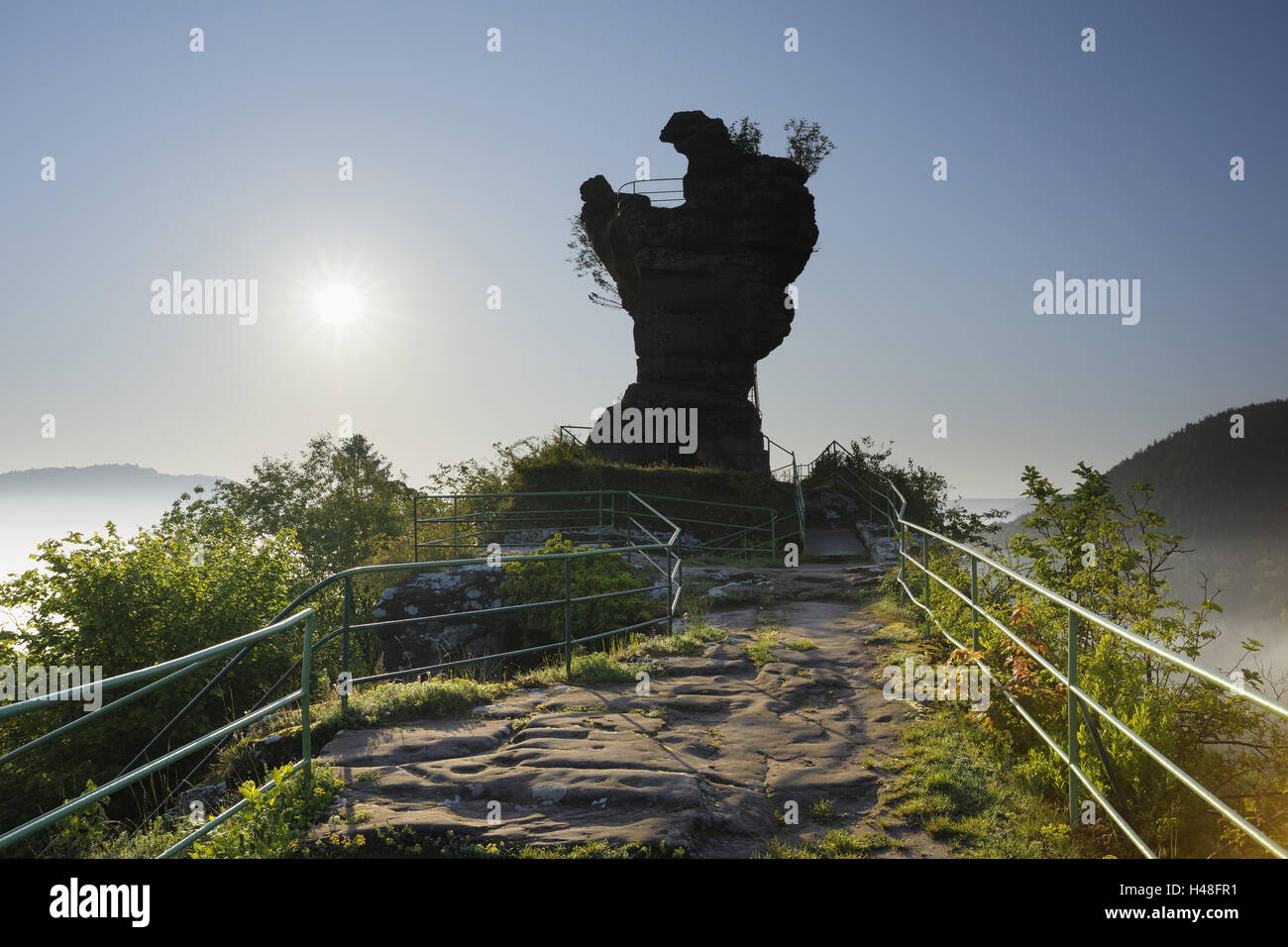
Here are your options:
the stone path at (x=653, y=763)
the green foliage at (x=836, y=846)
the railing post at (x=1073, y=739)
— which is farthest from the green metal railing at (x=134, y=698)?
the railing post at (x=1073, y=739)

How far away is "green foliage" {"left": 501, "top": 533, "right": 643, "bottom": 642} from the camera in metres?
11.6

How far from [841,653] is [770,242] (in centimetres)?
2674

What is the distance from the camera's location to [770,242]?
108 ft

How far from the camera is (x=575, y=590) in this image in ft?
38.9

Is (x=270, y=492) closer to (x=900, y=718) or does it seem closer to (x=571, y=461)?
(x=571, y=461)

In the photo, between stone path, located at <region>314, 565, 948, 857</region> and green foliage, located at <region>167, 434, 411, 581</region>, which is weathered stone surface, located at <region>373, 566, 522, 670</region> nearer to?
stone path, located at <region>314, 565, 948, 857</region>

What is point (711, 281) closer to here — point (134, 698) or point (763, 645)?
point (763, 645)

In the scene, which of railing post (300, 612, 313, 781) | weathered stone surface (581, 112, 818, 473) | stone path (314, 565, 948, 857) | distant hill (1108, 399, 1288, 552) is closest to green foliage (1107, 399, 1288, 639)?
distant hill (1108, 399, 1288, 552)

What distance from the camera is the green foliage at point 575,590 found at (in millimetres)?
11562

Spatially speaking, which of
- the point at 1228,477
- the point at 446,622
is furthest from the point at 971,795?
the point at 1228,477

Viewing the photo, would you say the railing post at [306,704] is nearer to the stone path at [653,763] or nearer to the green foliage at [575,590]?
the stone path at [653,763]

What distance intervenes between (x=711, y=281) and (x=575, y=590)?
22.8 metres

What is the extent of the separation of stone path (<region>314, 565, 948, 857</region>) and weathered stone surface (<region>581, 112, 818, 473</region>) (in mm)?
24283
